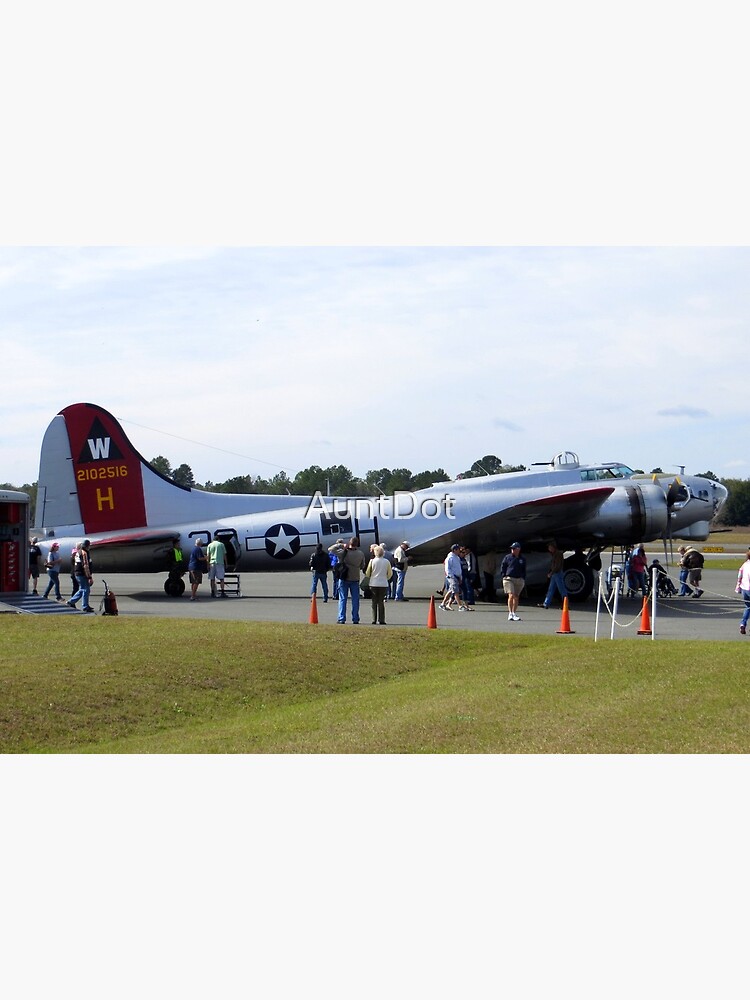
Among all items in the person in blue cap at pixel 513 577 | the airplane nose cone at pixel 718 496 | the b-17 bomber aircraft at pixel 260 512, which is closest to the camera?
the person in blue cap at pixel 513 577

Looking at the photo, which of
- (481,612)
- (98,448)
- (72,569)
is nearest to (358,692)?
(481,612)

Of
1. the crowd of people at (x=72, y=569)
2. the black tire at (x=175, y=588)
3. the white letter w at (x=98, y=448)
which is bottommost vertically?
the black tire at (x=175, y=588)

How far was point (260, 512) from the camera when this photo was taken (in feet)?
101

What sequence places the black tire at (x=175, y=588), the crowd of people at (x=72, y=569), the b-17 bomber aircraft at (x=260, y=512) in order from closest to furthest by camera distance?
the crowd of people at (x=72, y=569) → the b-17 bomber aircraft at (x=260, y=512) → the black tire at (x=175, y=588)

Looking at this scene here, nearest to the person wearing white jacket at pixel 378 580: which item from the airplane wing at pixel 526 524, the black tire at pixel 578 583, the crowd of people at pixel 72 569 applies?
the crowd of people at pixel 72 569

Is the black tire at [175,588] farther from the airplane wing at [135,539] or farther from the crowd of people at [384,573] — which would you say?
the airplane wing at [135,539]

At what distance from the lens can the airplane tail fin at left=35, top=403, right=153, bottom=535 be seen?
29797 mm

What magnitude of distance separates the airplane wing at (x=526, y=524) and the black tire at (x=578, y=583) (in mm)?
1213

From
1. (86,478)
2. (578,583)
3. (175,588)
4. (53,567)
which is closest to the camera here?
(53,567)

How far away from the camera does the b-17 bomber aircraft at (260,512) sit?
1138 inches

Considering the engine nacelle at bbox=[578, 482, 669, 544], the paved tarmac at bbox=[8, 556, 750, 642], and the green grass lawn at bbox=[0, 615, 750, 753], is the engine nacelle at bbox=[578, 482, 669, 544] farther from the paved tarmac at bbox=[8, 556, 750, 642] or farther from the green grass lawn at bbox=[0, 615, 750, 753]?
the green grass lawn at bbox=[0, 615, 750, 753]

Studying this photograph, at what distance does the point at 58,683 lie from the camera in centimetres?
1395

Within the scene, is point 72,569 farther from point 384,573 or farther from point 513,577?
point 513,577

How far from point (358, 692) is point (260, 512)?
53.8ft
